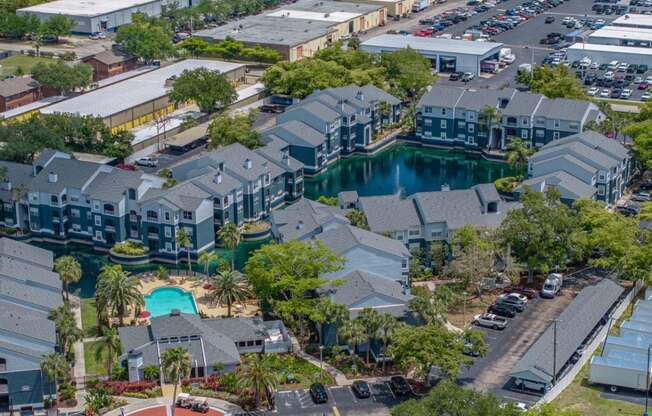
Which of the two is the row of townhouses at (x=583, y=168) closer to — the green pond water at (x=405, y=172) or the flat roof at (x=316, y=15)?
the green pond water at (x=405, y=172)

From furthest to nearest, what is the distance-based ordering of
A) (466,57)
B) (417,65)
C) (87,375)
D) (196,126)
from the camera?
(466,57) → (417,65) → (196,126) → (87,375)

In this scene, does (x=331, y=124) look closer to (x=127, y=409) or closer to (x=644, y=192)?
(x=644, y=192)

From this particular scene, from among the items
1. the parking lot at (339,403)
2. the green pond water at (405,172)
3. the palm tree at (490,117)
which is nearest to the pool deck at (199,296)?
the parking lot at (339,403)

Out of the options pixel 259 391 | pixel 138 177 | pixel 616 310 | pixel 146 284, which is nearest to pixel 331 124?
pixel 138 177

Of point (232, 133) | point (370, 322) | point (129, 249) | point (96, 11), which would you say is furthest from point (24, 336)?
point (96, 11)

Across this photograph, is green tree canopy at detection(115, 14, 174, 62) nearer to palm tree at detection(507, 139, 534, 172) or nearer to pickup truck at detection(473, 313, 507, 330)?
palm tree at detection(507, 139, 534, 172)

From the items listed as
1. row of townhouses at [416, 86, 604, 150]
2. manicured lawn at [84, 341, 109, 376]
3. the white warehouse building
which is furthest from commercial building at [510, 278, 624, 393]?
the white warehouse building

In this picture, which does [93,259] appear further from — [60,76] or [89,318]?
[60,76]
